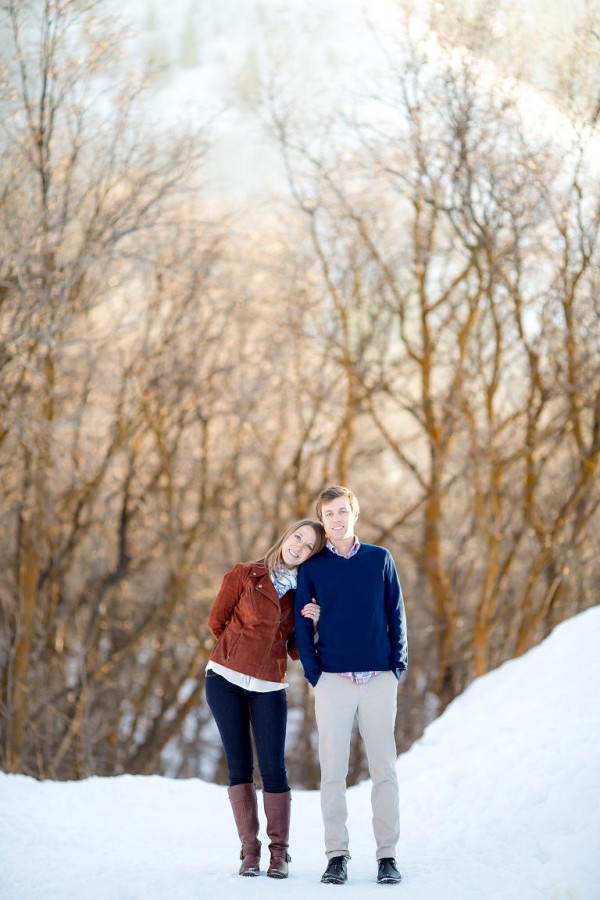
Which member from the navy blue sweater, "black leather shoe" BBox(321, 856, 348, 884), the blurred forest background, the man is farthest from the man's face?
the blurred forest background

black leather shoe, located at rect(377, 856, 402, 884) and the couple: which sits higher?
the couple

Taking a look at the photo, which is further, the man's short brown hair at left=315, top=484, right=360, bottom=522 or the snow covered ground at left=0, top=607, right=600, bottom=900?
the man's short brown hair at left=315, top=484, right=360, bottom=522

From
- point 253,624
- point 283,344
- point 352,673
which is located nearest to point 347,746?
point 352,673

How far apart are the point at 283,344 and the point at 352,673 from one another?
10583 millimetres

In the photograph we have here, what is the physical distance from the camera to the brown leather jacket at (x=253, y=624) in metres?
4.08

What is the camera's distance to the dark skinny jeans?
405 centimetres

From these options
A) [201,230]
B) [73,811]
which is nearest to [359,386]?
[201,230]

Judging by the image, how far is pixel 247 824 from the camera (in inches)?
161

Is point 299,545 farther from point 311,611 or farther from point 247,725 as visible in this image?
point 247,725

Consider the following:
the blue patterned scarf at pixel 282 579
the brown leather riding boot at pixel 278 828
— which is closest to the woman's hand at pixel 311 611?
the blue patterned scarf at pixel 282 579

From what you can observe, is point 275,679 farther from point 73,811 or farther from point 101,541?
point 101,541

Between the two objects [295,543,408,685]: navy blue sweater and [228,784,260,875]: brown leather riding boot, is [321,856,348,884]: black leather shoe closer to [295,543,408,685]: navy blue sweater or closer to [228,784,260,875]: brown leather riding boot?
[228,784,260,875]: brown leather riding boot

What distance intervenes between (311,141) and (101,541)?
653 cm

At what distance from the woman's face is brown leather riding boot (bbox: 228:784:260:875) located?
1077 millimetres
